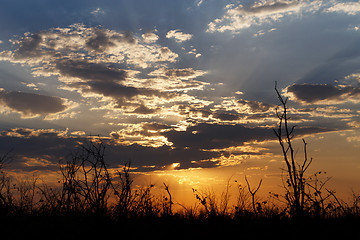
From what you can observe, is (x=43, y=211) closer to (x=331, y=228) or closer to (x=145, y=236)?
(x=145, y=236)

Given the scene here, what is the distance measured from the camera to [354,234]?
966cm

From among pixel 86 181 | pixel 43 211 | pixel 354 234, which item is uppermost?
pixel 86 181

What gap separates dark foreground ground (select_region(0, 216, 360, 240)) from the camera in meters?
9.76

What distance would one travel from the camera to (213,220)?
12.2 m

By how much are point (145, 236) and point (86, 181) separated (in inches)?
343

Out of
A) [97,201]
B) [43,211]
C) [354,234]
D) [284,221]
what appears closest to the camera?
[354,234]

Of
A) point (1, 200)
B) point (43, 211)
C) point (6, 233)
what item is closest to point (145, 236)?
point (6, 233)

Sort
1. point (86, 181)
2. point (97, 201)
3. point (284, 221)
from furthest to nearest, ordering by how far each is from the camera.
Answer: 1. point (86, 181)
2. point (97, 201)
3. point (284, 221)

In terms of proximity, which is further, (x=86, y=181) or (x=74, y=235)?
(x=86, y=181)

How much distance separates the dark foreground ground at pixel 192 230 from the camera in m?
9.76

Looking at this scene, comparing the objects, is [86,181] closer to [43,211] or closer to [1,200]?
[43,211]

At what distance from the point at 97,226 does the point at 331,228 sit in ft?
26.7

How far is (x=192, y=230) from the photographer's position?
10.4 metres

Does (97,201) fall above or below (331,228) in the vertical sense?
above
